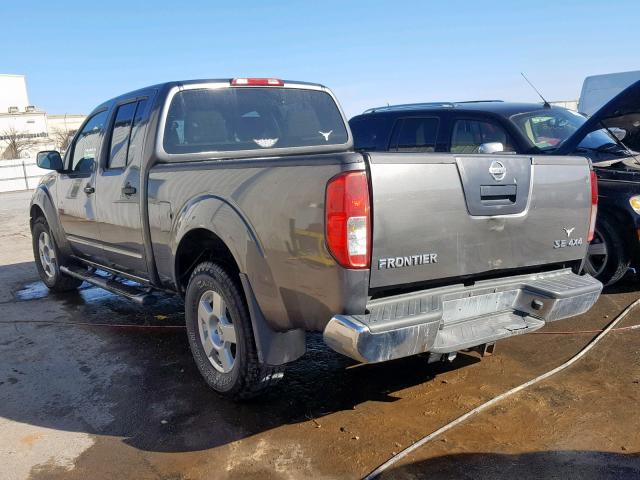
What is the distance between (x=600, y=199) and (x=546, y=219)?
2478 mm

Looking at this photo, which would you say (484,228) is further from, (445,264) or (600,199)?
(600,199)

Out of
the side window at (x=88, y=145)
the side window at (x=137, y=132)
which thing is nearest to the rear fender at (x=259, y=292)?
the side window at (x=137, y=132)

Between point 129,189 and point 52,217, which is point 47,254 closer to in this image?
point 52,217

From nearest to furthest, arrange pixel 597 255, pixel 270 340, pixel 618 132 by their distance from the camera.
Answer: pixel 270 340 → pixel 597 255 → pixel 618 132

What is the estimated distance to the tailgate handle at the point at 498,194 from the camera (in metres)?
3.00

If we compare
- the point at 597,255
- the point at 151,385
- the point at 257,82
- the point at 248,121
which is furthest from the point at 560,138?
the point at 151,385

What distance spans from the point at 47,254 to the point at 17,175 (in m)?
19.2

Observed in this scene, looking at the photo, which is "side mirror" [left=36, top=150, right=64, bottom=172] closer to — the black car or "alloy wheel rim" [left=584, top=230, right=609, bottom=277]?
the black car

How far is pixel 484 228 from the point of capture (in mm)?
3025

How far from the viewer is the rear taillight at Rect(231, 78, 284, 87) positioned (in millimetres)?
4531

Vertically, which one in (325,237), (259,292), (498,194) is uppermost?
(498,194)

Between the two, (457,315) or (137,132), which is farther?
(137,132)

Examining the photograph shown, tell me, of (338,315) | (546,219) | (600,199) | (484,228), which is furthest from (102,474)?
(600,199)

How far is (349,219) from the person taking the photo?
2.60 meters
